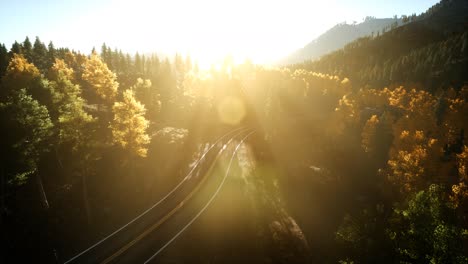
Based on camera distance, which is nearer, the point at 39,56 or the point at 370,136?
the point at 370,136

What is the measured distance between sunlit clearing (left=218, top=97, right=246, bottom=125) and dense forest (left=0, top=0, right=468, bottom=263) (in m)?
0.83

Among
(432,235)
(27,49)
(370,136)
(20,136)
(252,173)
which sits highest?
(27,49)

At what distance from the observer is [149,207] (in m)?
31.2

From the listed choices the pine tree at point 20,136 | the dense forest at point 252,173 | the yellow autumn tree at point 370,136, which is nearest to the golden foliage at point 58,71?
the dense forest at point 252,173

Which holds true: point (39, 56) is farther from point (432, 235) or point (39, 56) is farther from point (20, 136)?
point (432, 235)

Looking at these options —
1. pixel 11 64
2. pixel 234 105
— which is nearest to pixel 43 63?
pixel 11 64

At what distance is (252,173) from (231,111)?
49250 millimetres

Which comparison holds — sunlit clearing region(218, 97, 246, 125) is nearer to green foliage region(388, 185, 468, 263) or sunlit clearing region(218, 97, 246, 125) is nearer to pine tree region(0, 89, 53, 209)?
pine tree region(0, 89, 53, 209)

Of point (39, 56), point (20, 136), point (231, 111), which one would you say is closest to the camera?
point (20, 136)

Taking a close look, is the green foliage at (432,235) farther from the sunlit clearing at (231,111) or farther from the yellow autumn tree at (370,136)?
the sunlit clearing at (231,111)

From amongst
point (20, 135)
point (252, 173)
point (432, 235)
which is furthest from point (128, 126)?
point (432, 235)

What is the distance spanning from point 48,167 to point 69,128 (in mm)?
9504

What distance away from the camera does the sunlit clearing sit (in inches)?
3068

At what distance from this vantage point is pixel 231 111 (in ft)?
290
